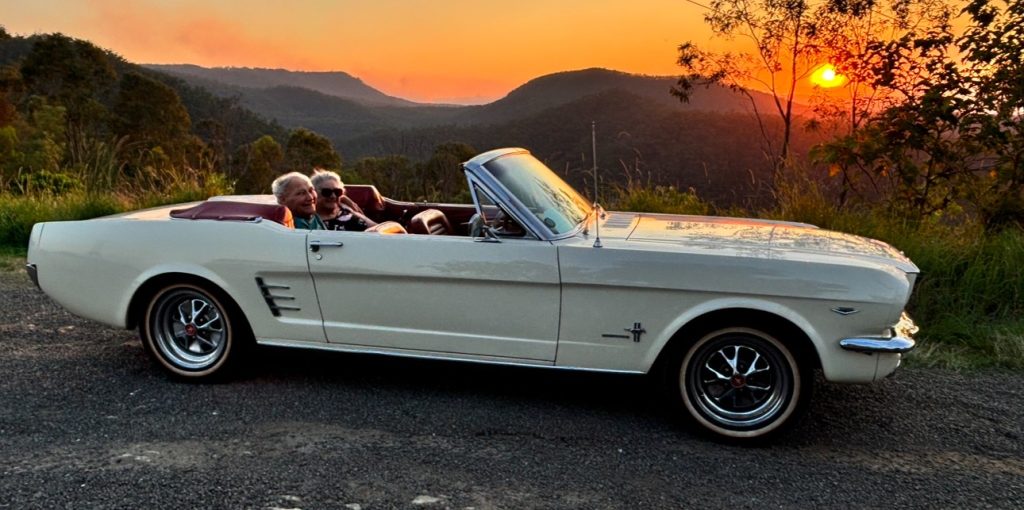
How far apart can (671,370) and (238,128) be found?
56.6m

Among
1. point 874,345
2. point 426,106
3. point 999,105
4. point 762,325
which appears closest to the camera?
point 874,345

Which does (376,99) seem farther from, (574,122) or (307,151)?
(574,122)

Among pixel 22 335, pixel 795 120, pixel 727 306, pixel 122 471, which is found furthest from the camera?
pixel 795 120

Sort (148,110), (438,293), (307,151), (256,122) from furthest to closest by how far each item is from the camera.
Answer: (256,122), (148,110), (307,151), (438,293)

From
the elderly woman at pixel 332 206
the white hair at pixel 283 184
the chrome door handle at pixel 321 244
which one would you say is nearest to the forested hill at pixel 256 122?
the elderly woman at pixel 332 206

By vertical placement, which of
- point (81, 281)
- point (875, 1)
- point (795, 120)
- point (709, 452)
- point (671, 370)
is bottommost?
point (709, 452)

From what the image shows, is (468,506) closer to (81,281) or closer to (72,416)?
(72,416)

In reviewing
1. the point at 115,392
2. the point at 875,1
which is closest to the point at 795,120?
the point at 875,1

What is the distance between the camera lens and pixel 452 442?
11.4 ft

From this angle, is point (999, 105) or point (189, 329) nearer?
point (189, 329)

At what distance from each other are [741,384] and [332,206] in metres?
2.85

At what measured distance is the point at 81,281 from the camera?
13.9 feet

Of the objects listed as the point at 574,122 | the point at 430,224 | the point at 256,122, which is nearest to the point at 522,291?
the point at 430,224

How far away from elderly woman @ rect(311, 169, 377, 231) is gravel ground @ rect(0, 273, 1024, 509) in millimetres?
872
